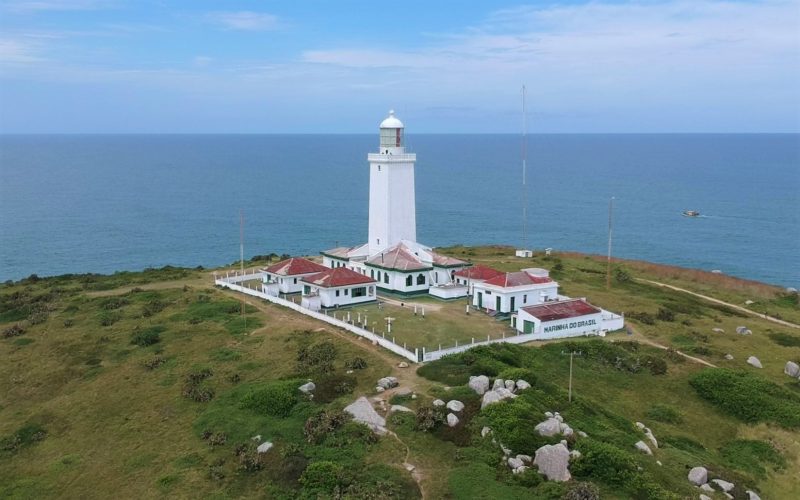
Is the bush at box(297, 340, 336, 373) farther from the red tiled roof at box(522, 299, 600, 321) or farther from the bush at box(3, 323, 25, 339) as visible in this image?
the bush at box(3, 323, 25, 339)

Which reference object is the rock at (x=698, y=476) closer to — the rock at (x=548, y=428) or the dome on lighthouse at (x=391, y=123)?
the rock at (x=548, y=428)

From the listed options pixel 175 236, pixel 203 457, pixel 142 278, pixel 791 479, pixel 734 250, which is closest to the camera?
pixel 203 457

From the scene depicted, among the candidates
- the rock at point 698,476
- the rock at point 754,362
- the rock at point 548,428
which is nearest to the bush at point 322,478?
the rock at point 548,428

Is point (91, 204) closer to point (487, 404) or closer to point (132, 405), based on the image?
point (132, 405)

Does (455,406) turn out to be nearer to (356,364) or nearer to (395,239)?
(356,364)

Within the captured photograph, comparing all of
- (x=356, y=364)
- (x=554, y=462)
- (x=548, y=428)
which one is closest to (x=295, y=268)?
(x=356, y=364)

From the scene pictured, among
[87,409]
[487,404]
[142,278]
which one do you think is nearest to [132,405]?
[87,409]
